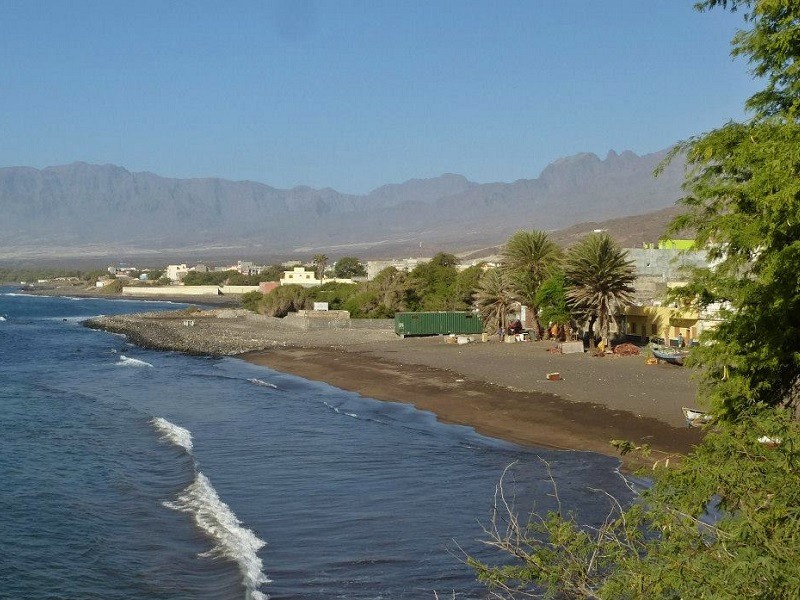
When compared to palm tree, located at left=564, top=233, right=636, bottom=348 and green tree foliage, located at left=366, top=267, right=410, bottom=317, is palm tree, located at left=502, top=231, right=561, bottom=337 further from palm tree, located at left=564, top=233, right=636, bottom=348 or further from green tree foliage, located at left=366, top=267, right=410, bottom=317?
green tree foliage, located at left=366, top=267, right=410, bottom=317

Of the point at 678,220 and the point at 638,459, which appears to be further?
the point at 638,459

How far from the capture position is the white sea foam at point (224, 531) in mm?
14957

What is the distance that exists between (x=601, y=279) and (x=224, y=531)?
98.5ft

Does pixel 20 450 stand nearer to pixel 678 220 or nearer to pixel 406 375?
pixel 406 375

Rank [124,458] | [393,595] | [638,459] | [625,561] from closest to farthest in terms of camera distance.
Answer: [625,561] → [393,595] → [638,459] → [124,458]

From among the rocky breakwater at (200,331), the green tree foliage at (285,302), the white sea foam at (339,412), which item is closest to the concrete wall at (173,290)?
the rocky breakwater at (200,331)

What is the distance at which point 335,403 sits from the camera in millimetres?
35719

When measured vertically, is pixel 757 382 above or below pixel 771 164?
below

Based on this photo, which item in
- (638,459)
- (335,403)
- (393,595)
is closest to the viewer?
(393,595)

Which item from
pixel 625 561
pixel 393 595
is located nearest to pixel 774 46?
pixel 625 561

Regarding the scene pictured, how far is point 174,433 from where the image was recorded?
28828 mm

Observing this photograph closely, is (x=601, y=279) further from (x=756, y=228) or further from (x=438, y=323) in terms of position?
A: (x=756, y=228)

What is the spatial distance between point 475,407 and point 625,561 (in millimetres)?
25534

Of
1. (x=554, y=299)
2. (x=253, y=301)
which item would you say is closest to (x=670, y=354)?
(x=554, y=299)
